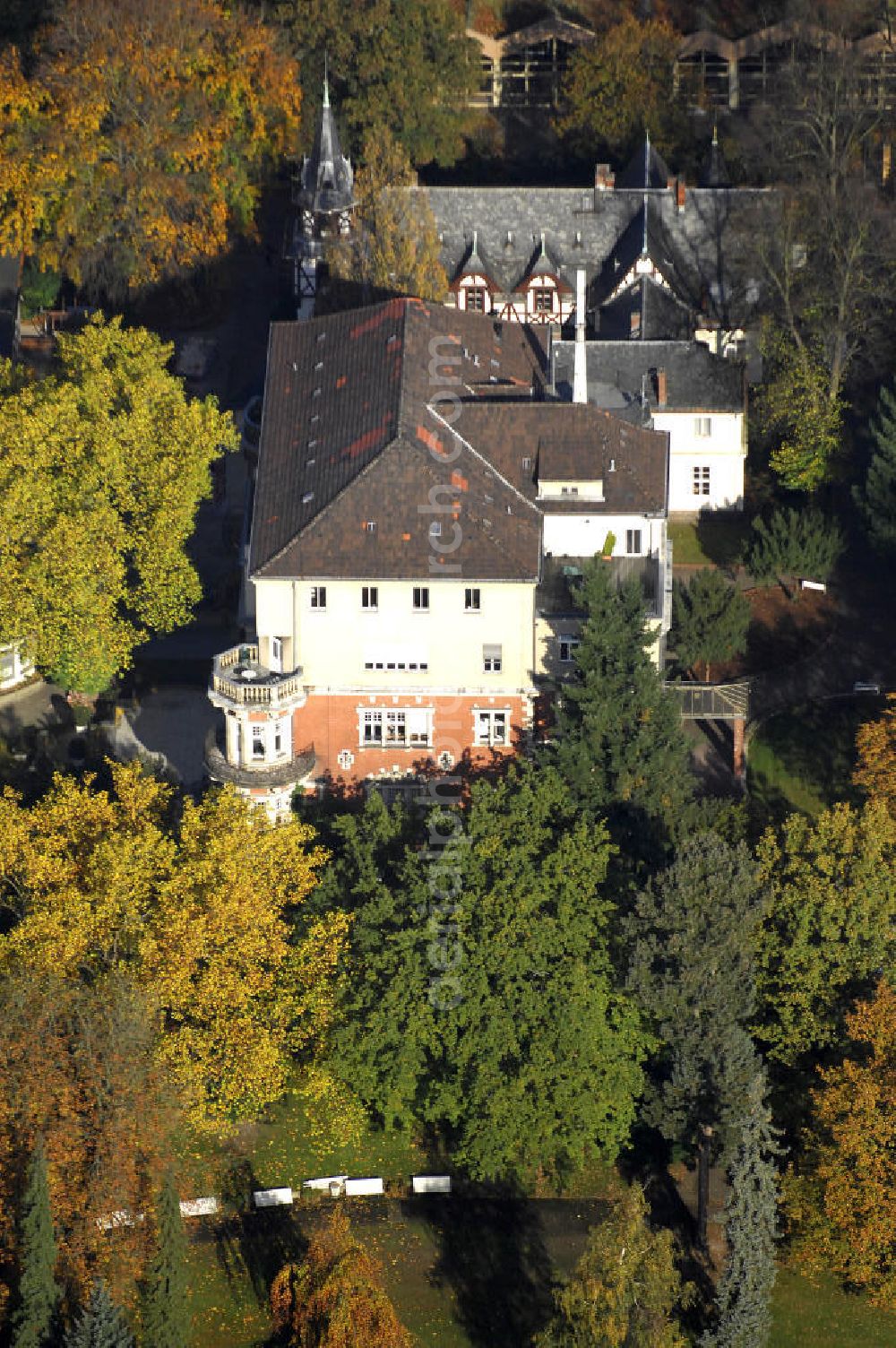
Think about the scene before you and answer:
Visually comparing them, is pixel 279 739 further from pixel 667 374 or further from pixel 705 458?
pixel 667 374

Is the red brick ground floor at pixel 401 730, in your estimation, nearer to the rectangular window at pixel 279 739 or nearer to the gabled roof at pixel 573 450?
the rectangular window at pixel 279 739

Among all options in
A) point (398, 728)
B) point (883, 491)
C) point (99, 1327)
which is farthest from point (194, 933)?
point (883, 491)

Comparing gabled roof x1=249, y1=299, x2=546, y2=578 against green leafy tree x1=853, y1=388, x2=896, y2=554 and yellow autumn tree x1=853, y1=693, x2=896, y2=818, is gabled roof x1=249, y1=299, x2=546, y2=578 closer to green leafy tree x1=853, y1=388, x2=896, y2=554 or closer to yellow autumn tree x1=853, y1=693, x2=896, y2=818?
yellow autumn tree x1=853, y1=693, x2=896, y2=818

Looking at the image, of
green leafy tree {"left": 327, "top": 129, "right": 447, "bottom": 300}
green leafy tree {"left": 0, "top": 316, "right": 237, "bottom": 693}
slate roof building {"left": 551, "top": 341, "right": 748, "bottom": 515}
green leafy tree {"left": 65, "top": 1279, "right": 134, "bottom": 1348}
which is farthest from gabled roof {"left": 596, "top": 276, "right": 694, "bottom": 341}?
green leafy tree {"left": 65, "top": 1279, "right": 134, "bottom": 1348}

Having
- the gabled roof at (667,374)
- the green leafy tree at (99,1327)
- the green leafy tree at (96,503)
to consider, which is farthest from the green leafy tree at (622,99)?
the green leafy tree at (99,1327)

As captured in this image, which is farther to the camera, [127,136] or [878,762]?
[127,136]

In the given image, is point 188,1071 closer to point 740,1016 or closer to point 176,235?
point 740,1016
